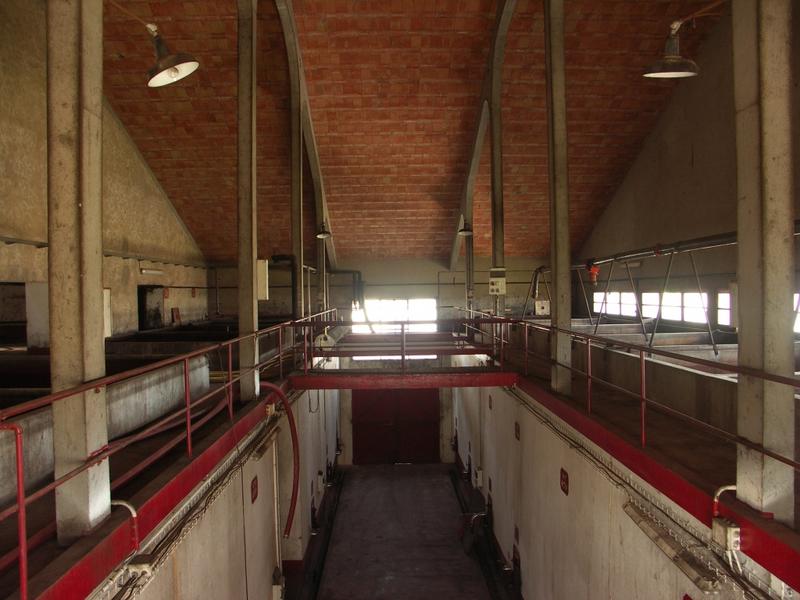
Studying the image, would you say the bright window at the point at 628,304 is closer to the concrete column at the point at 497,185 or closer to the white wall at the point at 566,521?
the concrete column at the point at 497,185

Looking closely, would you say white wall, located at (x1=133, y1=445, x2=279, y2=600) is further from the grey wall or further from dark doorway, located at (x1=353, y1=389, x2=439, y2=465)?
dark doorway, located at (x1=353, y1=389, x2=439, y2=465)

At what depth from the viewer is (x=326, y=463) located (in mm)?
12953

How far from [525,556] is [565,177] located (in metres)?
5.76

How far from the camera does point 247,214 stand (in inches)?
247

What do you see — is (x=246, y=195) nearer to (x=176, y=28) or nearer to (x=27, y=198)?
(x=27, y=198)

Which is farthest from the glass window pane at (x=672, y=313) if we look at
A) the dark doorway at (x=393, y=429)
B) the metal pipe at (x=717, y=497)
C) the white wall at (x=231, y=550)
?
the white wall at (x=231, y=550)

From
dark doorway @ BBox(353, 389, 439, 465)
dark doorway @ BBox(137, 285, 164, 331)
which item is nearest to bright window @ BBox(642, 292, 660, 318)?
dark doorway @ BBox(353, 389, 439, 465)

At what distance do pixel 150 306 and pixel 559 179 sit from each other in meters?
12.1

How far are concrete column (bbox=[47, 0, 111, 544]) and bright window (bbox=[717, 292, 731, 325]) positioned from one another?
11453 mm

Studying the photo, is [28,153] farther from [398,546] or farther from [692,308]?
[692,308]

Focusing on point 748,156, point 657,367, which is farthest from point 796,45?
point 748,156

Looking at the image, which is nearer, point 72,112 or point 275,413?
point 72,112

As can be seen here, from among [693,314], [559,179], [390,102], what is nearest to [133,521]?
[559,179]

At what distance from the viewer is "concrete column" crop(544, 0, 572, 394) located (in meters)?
6.29
